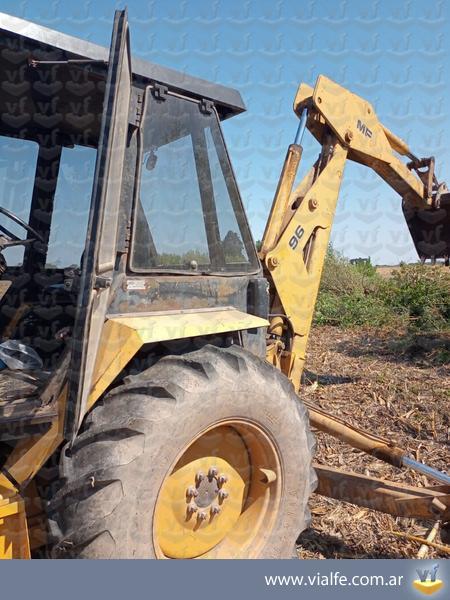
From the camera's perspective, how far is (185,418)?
7.20 feet

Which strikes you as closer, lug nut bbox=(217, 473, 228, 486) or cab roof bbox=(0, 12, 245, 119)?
cab roof bbox=(0, 12, 245, 119)

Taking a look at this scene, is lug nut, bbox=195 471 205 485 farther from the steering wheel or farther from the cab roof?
the steering wheel

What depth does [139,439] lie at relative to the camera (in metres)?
2.04

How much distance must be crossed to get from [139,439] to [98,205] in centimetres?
92

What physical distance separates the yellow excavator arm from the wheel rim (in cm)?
104

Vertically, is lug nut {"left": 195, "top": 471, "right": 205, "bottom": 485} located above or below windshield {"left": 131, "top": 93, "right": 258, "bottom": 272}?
below

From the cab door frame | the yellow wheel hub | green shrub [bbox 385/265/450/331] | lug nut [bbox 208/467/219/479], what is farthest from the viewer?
green shrub [bbox 385/265/450/331]

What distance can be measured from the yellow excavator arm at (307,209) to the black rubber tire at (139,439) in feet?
3.53

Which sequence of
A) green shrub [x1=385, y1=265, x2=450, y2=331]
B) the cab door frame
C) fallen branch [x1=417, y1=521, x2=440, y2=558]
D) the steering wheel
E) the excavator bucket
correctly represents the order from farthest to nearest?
green shrub [x1=385, y1=265, x2=450, y2=331], the excavator bucket, the steering wheel, fallen branch [x1=417, y1=521, x2=440, y2=558], the cab door frame

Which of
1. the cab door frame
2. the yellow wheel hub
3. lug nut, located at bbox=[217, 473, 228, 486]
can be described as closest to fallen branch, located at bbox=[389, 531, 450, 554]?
the yellow wheel hub

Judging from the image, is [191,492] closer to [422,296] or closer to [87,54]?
→ [87,54]

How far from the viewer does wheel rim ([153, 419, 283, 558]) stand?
7.73ft

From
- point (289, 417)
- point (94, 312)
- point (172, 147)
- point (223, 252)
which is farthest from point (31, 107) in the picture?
point (289, 417)

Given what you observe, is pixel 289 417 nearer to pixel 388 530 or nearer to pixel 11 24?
pixel 388 530
